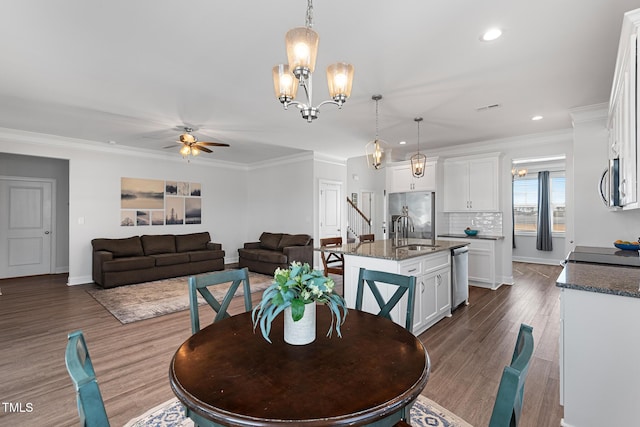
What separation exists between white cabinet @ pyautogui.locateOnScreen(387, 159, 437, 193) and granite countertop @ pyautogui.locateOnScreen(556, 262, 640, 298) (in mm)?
3925

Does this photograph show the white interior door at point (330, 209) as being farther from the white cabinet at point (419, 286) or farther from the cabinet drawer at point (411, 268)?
the cabinet drawer at point (411, 268)

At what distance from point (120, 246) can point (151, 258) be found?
2.33 ft

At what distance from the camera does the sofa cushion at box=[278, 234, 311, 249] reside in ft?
22.9

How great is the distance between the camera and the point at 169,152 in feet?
23.5

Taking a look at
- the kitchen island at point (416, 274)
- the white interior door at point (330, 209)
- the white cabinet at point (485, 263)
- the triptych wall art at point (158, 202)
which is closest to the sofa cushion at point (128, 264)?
the triptych wall art at point (158, 202)

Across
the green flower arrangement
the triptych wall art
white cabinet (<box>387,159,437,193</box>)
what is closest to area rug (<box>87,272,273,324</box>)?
the triptych wall art

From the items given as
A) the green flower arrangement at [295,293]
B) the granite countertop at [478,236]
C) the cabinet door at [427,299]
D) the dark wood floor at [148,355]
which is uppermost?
the green flower arrangement at [295,293]

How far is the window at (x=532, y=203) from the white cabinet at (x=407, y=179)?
13.1ft

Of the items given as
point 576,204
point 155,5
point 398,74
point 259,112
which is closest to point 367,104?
point 398,74

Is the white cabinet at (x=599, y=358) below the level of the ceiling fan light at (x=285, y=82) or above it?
below

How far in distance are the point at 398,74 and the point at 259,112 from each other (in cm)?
205

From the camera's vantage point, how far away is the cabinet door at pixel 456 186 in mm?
6180

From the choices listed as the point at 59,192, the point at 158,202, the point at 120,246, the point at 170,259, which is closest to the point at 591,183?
the point at 170,259

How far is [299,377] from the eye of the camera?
109cm
